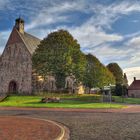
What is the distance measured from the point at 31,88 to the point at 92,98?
15.3 metres

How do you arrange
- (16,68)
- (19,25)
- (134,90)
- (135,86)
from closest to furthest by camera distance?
(16,68) → (19,25) → (134,90) → (135,86)

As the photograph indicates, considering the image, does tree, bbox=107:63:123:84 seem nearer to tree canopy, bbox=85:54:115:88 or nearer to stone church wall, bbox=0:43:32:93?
tree canopy, bbox=85:54:115:88

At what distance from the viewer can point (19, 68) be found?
57125mm

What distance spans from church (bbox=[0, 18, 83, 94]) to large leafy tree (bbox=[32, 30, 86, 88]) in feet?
14.1

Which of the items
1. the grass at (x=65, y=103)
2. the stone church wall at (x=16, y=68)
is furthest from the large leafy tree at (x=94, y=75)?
the grass at (x=65, y=103)

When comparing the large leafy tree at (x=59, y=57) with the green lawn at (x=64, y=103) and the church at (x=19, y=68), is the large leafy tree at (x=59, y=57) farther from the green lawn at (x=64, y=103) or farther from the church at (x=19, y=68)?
the green lawn at (x=64, y=103)

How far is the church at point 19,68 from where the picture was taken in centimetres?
5578

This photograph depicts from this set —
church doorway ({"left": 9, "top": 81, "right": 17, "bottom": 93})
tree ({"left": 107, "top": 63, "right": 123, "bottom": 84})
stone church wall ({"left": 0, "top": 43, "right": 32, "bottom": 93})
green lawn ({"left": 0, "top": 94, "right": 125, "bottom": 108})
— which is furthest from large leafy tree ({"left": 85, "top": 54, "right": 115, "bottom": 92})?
tree ({"left": 107, "top": 63, "right": 123, "bottom": 84})

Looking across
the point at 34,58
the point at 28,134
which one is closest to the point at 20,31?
the point at 34,58

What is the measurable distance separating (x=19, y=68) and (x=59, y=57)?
1235 cm

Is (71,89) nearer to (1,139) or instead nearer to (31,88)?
(31,88)

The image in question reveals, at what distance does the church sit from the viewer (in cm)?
5578

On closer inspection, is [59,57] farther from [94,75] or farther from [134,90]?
[134,90]

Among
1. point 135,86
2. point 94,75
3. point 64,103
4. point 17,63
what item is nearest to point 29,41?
point 17,63
